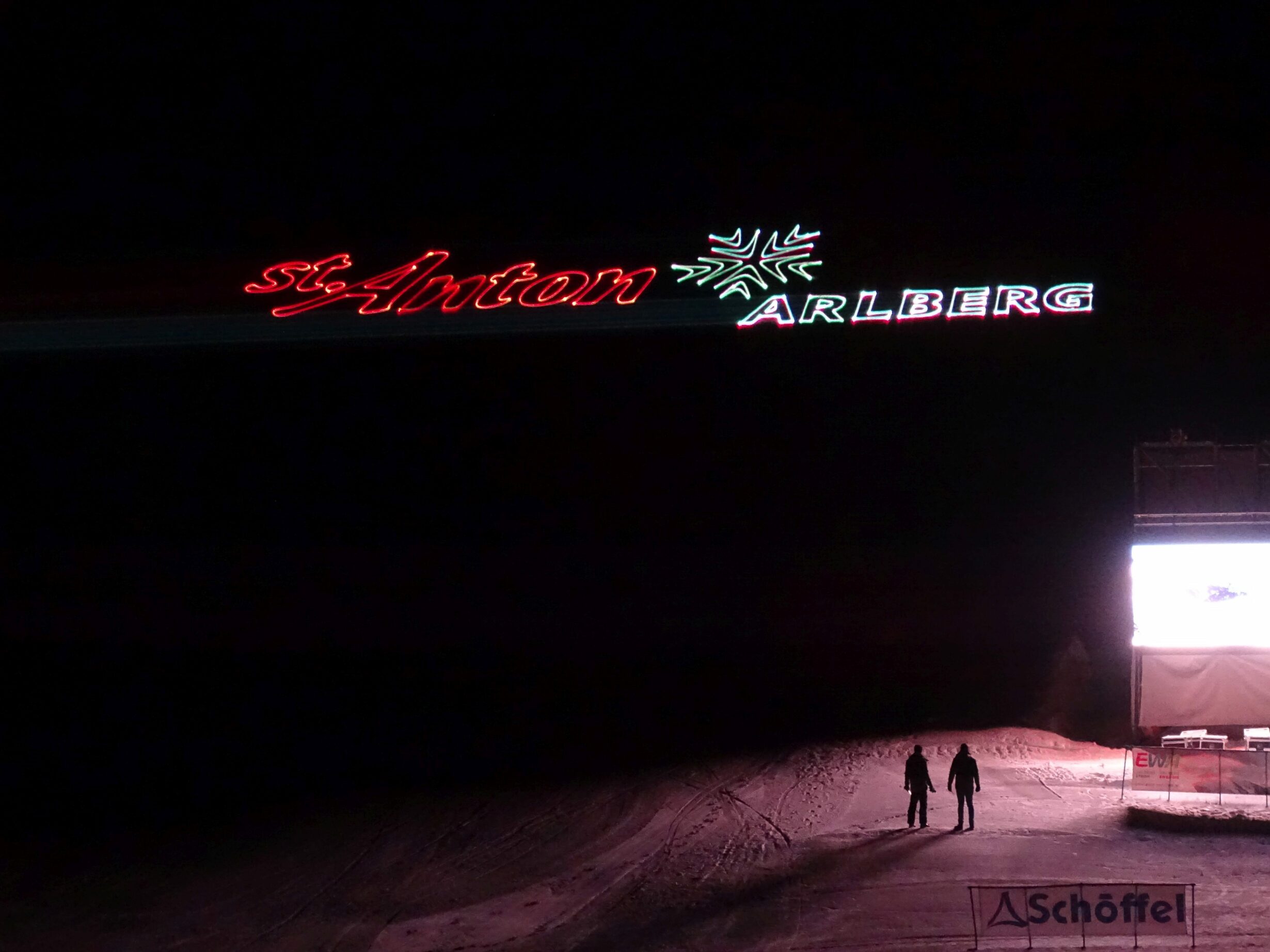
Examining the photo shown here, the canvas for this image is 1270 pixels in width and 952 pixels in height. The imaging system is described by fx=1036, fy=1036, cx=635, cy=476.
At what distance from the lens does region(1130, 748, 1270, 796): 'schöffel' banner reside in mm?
13484

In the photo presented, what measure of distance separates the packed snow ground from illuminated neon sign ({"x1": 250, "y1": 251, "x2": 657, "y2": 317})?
531 inches

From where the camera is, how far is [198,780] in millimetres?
18453

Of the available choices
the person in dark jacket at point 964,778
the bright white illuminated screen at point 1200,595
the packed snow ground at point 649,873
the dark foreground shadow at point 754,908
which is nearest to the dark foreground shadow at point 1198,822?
the packed snow ground at point 649,873

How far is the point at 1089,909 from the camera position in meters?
8.78

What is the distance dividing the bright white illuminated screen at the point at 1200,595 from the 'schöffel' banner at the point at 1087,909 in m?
10.7

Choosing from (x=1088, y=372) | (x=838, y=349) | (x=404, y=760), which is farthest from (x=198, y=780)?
(x=1088, y=372)

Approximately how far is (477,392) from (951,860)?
59.8 ft

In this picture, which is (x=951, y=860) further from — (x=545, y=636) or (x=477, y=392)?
(x=477, y=392)

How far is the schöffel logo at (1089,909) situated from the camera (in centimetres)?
867

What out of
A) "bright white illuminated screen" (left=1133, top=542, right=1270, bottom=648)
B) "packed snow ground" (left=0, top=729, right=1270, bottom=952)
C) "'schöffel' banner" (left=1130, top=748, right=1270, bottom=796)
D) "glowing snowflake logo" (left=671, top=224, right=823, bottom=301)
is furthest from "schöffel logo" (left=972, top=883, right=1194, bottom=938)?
"glowing snowflake logo" (left=671, top=224, right=823, bottom=301)

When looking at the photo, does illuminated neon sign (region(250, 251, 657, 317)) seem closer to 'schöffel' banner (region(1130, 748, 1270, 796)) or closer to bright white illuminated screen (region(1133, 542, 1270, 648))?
bright white illuminated screen (region(1133, 542, 1270, 648))

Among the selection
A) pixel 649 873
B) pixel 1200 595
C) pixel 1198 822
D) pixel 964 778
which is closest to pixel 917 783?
pixel 964 778

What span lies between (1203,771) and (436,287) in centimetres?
1996

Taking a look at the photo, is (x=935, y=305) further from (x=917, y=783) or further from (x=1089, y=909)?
(x=1089, y=909)
